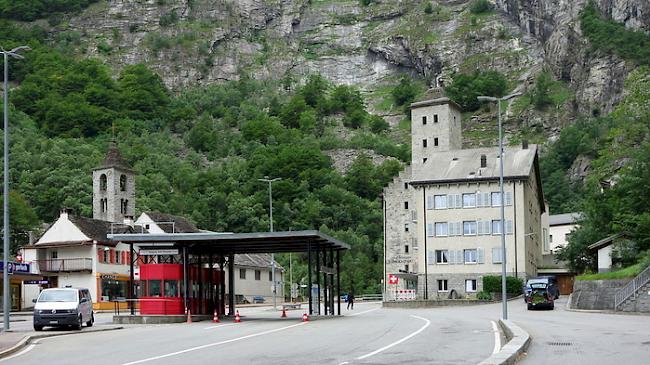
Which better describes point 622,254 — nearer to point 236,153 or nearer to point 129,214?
point 129,214

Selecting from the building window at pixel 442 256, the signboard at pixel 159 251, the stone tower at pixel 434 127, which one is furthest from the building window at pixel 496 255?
the signboard at pixel 159 251

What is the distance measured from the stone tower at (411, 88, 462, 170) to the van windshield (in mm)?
63447

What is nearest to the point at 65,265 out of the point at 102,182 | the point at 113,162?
the point at 102,182

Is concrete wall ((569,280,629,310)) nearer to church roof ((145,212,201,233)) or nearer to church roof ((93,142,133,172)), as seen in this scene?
church roof ((145,212,201,233))

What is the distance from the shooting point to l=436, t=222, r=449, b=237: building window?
7662cm

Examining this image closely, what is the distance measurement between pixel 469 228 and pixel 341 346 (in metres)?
54.0

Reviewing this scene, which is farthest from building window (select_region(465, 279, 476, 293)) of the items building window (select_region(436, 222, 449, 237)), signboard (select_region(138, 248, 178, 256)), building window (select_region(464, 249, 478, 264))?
signboard (select_region(138, 248, 178, 256))

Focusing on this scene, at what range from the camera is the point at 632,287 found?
144 feet

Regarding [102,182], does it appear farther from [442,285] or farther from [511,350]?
[511,350]

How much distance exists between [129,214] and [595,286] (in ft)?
170

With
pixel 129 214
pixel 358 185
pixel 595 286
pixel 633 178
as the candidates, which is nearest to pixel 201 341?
pixel 595 286

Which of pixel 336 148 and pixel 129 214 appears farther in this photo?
pixel 336 148

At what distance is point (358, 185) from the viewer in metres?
151

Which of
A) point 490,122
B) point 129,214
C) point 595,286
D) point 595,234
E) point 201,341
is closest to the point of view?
point 201,341
